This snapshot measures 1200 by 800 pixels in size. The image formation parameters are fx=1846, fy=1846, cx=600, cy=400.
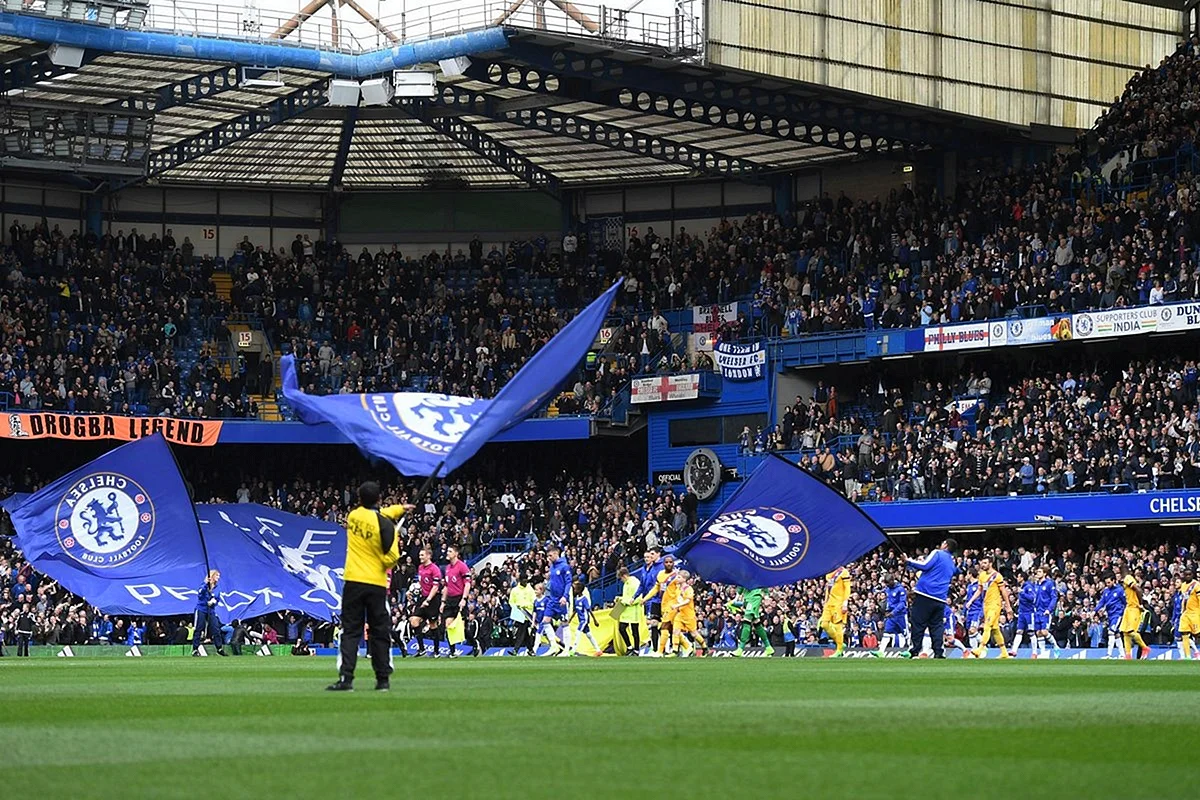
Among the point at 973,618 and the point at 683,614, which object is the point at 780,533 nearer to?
the point at 683,614

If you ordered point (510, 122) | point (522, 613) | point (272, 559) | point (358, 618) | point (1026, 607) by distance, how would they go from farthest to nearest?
1. point (510, 122)
2. point (272, 559)
3. point (522, 613)
4. point (1026, 607)
5. point (358, 618)

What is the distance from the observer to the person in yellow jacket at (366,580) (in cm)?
1596

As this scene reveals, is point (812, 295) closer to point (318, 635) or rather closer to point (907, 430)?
point (907, 430)

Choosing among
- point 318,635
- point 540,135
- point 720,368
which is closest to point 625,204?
point 540,135

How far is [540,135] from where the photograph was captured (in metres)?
59.2

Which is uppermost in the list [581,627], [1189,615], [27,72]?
[27,72]

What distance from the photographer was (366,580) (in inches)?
629

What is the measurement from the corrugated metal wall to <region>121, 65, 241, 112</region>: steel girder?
1331 centimetres

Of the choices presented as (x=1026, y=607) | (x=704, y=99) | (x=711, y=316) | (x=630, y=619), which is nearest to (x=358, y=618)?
(x=630, y=619)

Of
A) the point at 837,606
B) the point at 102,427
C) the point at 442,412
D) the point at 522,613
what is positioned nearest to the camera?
the point at 442,412

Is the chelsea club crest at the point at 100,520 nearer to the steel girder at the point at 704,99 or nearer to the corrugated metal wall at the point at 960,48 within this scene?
the steel girder at the point at 704,99

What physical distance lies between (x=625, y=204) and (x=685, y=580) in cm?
3124

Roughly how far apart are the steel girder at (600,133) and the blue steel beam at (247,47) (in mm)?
3578

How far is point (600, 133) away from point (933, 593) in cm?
3221
